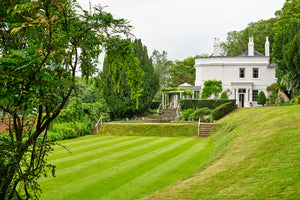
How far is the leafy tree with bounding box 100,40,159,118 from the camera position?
30031 mm

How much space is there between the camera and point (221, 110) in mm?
24984

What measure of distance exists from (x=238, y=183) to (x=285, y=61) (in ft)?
69.4

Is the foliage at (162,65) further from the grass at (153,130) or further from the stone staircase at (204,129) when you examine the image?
the stone staircase at (204,129)

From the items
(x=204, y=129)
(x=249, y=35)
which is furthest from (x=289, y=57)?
(x=249, y=35)

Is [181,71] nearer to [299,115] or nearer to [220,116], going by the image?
[220,116]

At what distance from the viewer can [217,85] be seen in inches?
1350

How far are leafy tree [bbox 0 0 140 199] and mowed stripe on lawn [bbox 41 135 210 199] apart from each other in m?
2.88

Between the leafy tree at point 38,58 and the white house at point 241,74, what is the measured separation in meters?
32.4

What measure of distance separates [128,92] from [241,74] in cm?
1559

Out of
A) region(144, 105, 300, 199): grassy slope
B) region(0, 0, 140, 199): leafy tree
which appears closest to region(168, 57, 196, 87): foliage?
region(144, 105, 300, 199): grassy slope

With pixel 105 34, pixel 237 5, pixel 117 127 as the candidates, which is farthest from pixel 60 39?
pixel 237 5

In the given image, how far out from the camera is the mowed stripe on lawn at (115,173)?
6.78 m

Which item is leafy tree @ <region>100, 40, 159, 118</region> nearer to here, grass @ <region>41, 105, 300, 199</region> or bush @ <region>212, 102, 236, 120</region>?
bush @ <region>212, 102, 236, 120</region>

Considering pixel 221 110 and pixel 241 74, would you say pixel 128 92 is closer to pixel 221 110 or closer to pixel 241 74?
pixel 221 110
